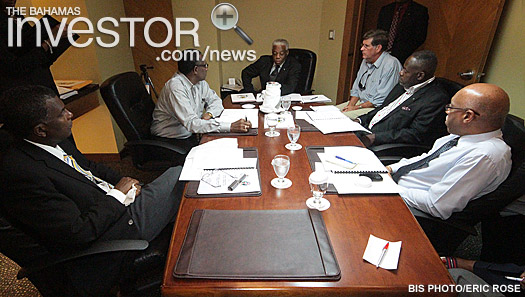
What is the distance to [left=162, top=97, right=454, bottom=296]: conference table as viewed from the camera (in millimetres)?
745

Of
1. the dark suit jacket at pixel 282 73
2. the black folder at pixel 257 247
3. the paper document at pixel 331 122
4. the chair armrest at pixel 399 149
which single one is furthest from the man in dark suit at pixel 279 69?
the black folder at pixel 257 247

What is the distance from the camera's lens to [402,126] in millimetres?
1980

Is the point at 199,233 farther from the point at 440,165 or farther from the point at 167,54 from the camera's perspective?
the point at 167,54

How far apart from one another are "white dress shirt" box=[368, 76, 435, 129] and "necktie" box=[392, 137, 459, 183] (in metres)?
0.70

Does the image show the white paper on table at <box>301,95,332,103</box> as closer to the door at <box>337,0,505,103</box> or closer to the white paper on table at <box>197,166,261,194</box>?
the door at <box>337,0,505,103</box>

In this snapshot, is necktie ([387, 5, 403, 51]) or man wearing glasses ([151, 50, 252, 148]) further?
necktie ([387, 5, 403, 51])

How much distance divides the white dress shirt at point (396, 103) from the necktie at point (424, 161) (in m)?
0.70

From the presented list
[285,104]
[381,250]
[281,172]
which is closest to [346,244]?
[381,250]

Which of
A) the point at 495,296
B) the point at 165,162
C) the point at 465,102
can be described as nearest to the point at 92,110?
the point at 165,162

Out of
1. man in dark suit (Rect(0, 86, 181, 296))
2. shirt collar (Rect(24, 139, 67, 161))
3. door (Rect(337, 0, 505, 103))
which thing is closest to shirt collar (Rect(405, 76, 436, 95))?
door (Rect(337, 0, 505, 103))

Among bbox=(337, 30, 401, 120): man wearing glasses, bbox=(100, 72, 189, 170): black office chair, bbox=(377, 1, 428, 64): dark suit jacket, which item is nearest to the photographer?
bbox=(100, 72, 189, 170): black office chair

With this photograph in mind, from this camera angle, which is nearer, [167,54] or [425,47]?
[425,47]

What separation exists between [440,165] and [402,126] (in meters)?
0.74

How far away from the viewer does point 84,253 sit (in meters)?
0.97
